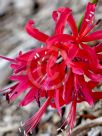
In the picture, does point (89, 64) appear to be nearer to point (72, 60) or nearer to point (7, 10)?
point (72, 60)

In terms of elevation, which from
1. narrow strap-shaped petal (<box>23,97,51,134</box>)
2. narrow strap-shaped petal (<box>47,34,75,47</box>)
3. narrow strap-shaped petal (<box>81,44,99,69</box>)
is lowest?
narrow strap-shaped petal (<box>23,97,51,134</box>)

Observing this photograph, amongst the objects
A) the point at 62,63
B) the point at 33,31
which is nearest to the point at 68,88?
the point at 62,63

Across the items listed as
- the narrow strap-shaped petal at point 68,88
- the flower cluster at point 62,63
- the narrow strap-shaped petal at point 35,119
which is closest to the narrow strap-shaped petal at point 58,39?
the flower cluster at point 62,63

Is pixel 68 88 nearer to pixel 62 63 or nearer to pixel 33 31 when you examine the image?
pixel 62 63

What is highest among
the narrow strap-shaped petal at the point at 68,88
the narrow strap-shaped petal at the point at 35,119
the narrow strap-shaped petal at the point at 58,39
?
the narrow strap-shaped petal at the point at 58,39

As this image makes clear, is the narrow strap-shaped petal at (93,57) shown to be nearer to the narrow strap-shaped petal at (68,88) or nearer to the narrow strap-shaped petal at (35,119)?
the narrow strap-shaped petal at (68,88)

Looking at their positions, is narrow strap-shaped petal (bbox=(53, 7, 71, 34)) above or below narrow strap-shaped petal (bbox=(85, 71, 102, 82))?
above

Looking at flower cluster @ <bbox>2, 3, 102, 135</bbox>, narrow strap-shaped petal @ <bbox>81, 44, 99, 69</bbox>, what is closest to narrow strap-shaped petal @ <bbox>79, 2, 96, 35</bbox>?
flower cluster @ <bbox>2, 3, 102, 135</bbox>

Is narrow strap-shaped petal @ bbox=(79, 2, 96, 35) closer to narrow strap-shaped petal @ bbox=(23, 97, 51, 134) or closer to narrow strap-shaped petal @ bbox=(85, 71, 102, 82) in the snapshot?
narrow strap-shaped petal @ bbox=(85, 71, 102, 82)
